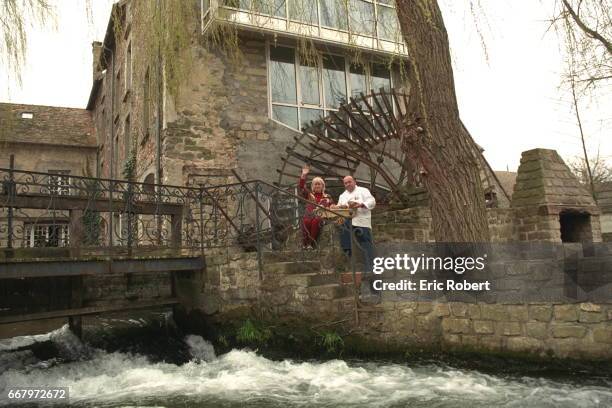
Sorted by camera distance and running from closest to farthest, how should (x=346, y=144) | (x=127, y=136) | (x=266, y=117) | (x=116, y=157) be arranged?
(x=346, y=144) < (x=266, y=117) < (x=127, y=136) < (x=116, y=157)

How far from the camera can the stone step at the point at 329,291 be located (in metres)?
5.71

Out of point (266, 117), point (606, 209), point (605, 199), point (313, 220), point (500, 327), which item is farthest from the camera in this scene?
point (605, 199)

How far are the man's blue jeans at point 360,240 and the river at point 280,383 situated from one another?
1341mm

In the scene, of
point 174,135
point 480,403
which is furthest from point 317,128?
point 480,403

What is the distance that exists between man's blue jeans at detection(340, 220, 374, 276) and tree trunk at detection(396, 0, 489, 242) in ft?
3.22

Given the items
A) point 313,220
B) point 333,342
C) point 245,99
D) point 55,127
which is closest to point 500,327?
point 333,342

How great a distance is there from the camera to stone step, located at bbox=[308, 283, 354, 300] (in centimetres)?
571

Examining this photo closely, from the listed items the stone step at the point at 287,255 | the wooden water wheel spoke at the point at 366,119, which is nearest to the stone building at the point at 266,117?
the wooden water wheel spoke at the point at 366,119

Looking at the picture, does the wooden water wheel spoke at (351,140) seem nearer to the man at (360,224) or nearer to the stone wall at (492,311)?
the man at (360,224)

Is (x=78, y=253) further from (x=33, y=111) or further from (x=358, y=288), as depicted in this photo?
(x=33, y=111)

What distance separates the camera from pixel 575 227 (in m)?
11.5

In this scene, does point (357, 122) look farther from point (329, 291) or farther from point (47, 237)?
point (47, 237)

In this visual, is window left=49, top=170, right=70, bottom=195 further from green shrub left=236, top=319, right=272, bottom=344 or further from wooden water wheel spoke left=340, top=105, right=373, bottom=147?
wooden water wheel spoke left=340, top=105, right=373, bottom=147

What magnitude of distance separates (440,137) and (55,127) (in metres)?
19.8
